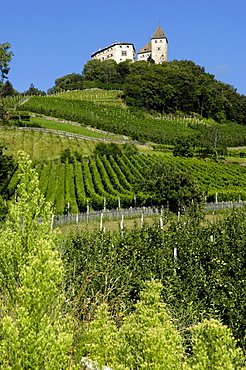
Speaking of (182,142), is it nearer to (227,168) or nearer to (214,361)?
(227,168)

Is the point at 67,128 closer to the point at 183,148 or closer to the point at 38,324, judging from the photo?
the point at 183,148

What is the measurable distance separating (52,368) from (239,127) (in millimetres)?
93792

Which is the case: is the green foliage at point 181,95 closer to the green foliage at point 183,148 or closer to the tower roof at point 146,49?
the tower roof at point 146,49

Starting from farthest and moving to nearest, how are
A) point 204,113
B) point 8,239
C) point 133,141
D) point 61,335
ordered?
point 204,113, point 133,141, point 8,239, point 61,335

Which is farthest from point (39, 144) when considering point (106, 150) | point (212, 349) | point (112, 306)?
point (212, 349)

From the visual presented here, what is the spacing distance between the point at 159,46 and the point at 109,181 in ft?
369

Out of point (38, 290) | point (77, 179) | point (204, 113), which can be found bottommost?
point (77, 179)

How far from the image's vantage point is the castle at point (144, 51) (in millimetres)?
136750

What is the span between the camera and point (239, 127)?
92500 mm

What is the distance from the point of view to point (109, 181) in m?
36.9

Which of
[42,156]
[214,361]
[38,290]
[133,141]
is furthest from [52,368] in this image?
[133,141]

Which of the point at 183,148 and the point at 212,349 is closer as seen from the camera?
the point at 212,349

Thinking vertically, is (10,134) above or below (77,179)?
above

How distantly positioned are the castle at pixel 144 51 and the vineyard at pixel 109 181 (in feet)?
317
